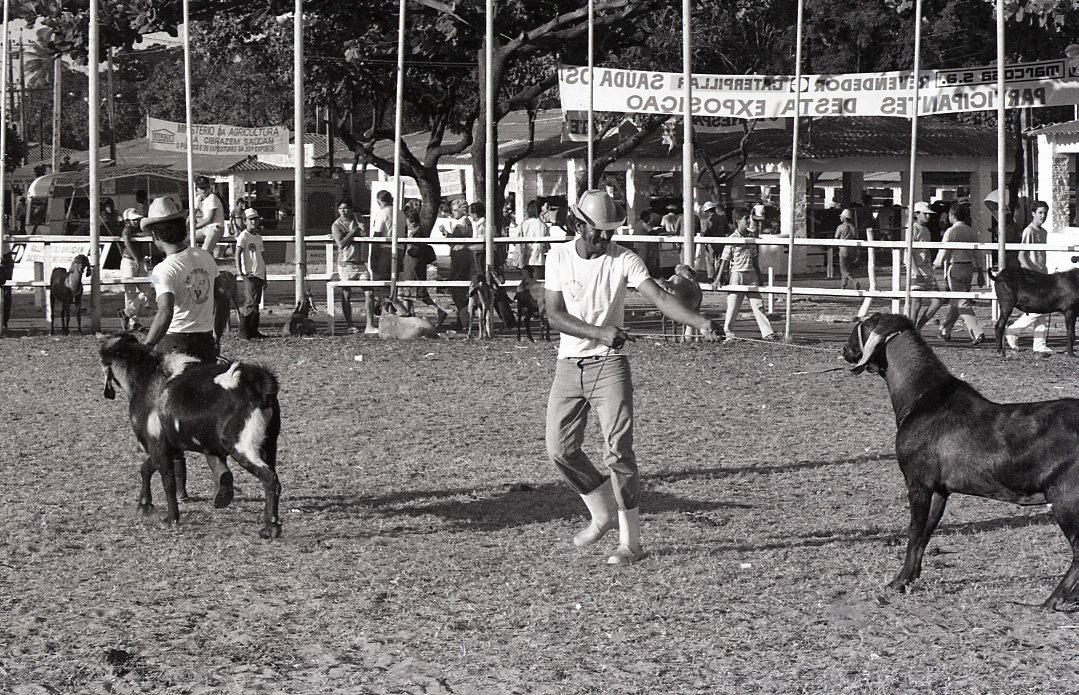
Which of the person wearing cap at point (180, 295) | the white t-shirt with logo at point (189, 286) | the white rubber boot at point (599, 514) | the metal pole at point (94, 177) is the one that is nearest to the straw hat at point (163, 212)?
the person wearing cap at point (180, 295)

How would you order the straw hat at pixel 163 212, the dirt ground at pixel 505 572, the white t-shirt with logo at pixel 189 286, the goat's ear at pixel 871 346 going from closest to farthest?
the dirt ground at pixel 505 572, the goat's ear at pixel 871 346, the straw hat at pixel 163 212, the white t-shirt with logo at pixel 189 286

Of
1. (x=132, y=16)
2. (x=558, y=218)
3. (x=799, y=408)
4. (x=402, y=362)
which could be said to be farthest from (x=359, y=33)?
(x=799, y=408)

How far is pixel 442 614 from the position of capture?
6379 millimetres

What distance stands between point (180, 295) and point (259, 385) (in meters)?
1.11

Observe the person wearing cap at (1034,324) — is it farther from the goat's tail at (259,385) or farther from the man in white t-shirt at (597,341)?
the goat's tail at (259,385)

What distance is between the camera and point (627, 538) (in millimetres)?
7203

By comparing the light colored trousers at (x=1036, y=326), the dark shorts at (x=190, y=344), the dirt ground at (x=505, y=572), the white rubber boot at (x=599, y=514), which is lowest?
the dirt ground at (x=505, y=572)

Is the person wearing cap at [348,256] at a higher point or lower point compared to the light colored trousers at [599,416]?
higher

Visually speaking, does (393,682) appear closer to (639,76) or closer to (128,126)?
(639,76)

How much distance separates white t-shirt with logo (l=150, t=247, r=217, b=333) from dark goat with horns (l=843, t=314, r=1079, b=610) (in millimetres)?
3833

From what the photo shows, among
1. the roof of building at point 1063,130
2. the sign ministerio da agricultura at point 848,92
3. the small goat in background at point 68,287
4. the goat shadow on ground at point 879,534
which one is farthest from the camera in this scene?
the roof of building at point 1063,130

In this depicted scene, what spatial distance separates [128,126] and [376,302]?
287 feet

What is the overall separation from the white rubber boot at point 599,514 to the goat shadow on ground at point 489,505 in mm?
879

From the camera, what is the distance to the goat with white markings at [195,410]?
25.1 feet
